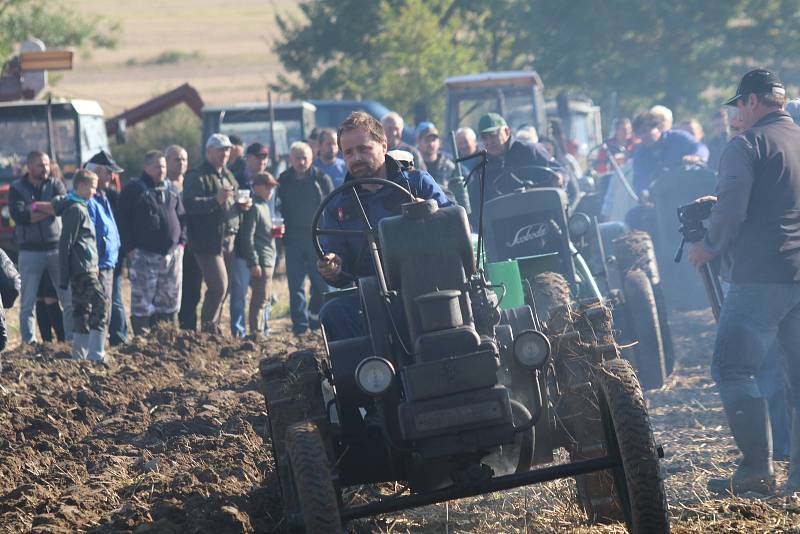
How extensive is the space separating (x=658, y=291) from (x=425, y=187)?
15.3ft

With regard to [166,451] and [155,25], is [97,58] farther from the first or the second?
[166,451]

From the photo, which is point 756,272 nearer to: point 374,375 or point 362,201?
point 362,201

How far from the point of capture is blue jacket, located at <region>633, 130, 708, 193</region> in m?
12.9

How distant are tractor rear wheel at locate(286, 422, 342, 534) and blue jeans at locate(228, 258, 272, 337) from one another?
7.53 m

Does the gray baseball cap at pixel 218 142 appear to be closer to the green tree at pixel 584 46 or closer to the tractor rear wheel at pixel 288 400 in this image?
the tractor rear wheel at pixel 288 400

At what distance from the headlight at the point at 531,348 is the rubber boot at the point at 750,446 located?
199 centimetres

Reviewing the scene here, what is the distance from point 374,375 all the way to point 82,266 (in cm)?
599

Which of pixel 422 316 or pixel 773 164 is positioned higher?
pixel 773 164

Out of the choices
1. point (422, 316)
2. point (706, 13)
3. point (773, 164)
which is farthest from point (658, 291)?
point (706, 13)

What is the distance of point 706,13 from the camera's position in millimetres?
32844

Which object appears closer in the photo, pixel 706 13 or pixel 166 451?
pixel 166 451

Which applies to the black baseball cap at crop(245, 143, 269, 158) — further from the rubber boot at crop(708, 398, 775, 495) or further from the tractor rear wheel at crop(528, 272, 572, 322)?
the rubber boot at crop(708, 398, 775, 495)

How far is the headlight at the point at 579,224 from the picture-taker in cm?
903

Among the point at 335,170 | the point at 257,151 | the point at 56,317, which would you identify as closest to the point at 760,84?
the point at 257,151
